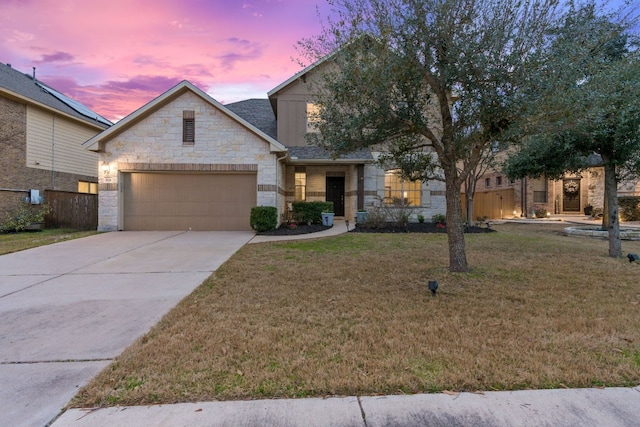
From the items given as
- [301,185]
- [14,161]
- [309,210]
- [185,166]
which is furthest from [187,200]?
[14,161]

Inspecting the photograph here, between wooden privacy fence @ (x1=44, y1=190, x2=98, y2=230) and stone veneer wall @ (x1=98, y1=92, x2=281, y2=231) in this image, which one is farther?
wooden privacy fence @ (x1=44, y1=190, x2=98, y2=230)

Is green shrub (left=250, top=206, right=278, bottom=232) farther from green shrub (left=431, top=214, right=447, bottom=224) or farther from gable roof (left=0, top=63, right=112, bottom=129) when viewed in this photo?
gable roof (left=0, top=63, right=112, bottom=129)

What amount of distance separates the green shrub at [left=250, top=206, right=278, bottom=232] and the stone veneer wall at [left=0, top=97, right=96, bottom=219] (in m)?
10.4

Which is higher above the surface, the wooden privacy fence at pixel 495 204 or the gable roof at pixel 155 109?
the gable roof at pixel 155 109

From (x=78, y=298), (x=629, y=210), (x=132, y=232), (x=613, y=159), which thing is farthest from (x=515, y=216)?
(x=78, y=298)

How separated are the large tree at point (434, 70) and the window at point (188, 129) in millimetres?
8058

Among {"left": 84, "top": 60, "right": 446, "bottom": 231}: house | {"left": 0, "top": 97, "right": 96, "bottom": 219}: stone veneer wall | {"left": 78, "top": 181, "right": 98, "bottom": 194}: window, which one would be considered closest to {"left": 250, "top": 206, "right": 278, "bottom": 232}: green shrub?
{"left": 84, "top": 60, "right": 446, "bottom": 231}: house

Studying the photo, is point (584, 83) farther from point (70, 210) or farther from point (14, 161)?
point (14, 161)

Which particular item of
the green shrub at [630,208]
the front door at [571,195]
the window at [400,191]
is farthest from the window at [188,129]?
the front door at [571,195]

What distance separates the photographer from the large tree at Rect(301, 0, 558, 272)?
4.59 m

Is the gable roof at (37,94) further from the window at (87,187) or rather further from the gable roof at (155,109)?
the gable roof at (155,109)

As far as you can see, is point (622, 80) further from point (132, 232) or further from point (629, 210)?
point (629, 210)

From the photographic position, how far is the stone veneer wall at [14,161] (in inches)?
524

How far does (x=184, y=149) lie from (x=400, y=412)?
12523 mm
